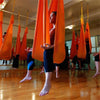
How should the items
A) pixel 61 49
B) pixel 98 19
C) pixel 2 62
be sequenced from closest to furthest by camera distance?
pixel 61 49, pixel 98 19, pixel 2 62

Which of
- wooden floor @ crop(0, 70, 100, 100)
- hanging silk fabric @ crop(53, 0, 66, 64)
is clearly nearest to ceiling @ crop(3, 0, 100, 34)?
wooden floor @ crop(0, 70, 100, 100)

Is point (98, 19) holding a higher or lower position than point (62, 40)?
higher

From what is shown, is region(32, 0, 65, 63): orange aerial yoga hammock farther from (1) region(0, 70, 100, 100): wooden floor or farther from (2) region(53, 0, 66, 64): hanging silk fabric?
(1) region(0, 70, 100, 100): wooden floor

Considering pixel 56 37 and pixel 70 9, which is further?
pixel 70 9

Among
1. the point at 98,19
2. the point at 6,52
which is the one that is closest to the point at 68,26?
the point at 98,19

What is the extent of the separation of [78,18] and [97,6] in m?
1.16

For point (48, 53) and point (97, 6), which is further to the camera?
point (97, 6)

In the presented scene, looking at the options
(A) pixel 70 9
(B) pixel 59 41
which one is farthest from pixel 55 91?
(A) pixel 70 9

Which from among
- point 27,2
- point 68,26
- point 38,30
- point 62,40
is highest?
point 27,2

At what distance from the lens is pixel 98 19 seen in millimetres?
5172

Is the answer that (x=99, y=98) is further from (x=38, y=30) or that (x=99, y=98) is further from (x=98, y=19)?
(x=98, y=19)

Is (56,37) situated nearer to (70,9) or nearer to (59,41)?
(59,41)

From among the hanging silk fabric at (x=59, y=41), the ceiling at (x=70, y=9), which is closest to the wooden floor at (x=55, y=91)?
the hanging silk fabric at (x=59, y=41)

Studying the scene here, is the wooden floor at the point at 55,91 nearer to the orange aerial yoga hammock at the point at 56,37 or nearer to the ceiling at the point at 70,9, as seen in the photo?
the orange aerial yoga hammock at the point at 56,37
